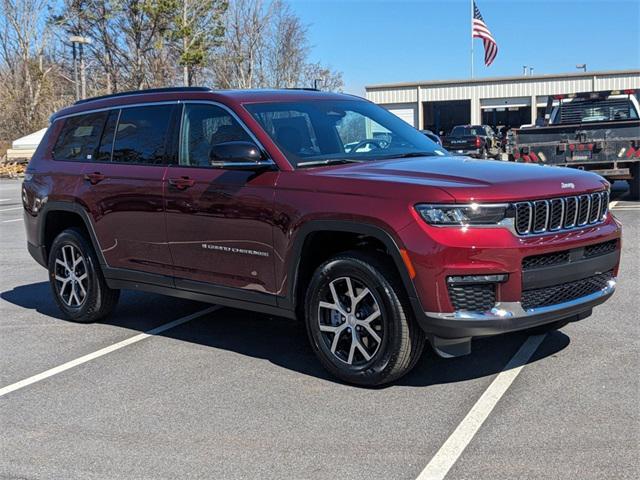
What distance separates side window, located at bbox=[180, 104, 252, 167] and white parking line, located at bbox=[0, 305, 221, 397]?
1.56 meters

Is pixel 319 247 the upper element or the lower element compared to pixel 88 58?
lower

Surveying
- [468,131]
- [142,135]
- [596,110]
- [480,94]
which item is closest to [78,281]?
[142,135]

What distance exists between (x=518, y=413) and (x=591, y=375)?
841 millimetres

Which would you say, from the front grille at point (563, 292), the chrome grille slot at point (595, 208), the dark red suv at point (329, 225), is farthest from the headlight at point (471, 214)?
the chrome grille slot at point (595, 208)

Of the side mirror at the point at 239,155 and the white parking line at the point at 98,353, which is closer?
the side mirror at the point at 239,155

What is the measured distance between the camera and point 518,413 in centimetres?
412

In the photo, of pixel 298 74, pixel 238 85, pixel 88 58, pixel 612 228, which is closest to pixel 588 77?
pixel 298 74

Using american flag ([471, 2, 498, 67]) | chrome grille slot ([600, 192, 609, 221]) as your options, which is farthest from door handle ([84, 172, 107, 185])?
american flag ([471, 2, 498, 67])

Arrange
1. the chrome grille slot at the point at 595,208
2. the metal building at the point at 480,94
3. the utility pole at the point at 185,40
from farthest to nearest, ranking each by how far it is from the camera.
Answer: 1. the metal building at the point at 480,94
2. the utility pole at the point at 185,40
3. the chrome grille slot at the point at 595,208

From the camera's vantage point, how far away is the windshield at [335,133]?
5195 mm

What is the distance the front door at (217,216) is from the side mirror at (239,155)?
80mm

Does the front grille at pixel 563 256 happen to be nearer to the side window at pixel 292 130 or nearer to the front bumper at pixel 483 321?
the front bumper at pixel 483 321

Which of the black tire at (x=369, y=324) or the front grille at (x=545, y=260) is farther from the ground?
the front grille at (x=545, y=260)

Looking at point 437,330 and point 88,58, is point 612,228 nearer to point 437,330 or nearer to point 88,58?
point 437,330
